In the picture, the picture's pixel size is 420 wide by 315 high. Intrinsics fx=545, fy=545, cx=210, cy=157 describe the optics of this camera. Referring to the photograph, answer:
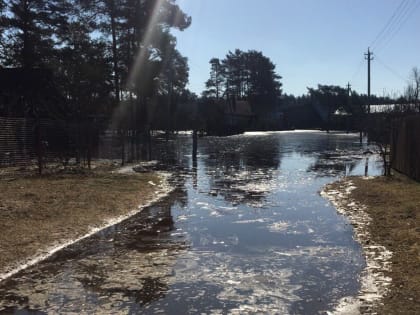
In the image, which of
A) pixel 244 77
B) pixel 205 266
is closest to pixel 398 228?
pixel 205 266

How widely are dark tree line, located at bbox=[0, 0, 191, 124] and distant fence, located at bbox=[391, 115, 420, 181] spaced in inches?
833

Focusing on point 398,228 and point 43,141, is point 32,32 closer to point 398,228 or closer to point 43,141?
point 43,141

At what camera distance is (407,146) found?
17.9 metres

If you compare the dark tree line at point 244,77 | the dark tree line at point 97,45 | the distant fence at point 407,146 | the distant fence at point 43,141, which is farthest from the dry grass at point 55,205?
the dark tree line at point 244,77

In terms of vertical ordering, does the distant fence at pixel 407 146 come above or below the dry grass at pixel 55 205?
above

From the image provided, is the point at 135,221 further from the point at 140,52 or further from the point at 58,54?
the point at 140,52

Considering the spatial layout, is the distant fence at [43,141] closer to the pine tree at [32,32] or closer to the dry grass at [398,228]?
the dry grass at [398,228]

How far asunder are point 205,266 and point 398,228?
402 cm

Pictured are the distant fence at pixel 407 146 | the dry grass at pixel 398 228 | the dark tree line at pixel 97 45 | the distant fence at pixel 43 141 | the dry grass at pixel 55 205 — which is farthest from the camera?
the dark tree line at pixel 97 45

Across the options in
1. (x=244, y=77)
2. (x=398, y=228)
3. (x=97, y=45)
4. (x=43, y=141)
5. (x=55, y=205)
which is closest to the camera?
(x=398, y=228)

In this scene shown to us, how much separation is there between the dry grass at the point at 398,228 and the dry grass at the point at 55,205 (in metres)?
5.22

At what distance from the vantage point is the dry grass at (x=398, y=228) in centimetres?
605

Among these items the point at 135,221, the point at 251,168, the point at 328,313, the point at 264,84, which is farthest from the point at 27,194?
the point at 264,84

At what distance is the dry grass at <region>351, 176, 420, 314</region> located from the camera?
605 centimetres
